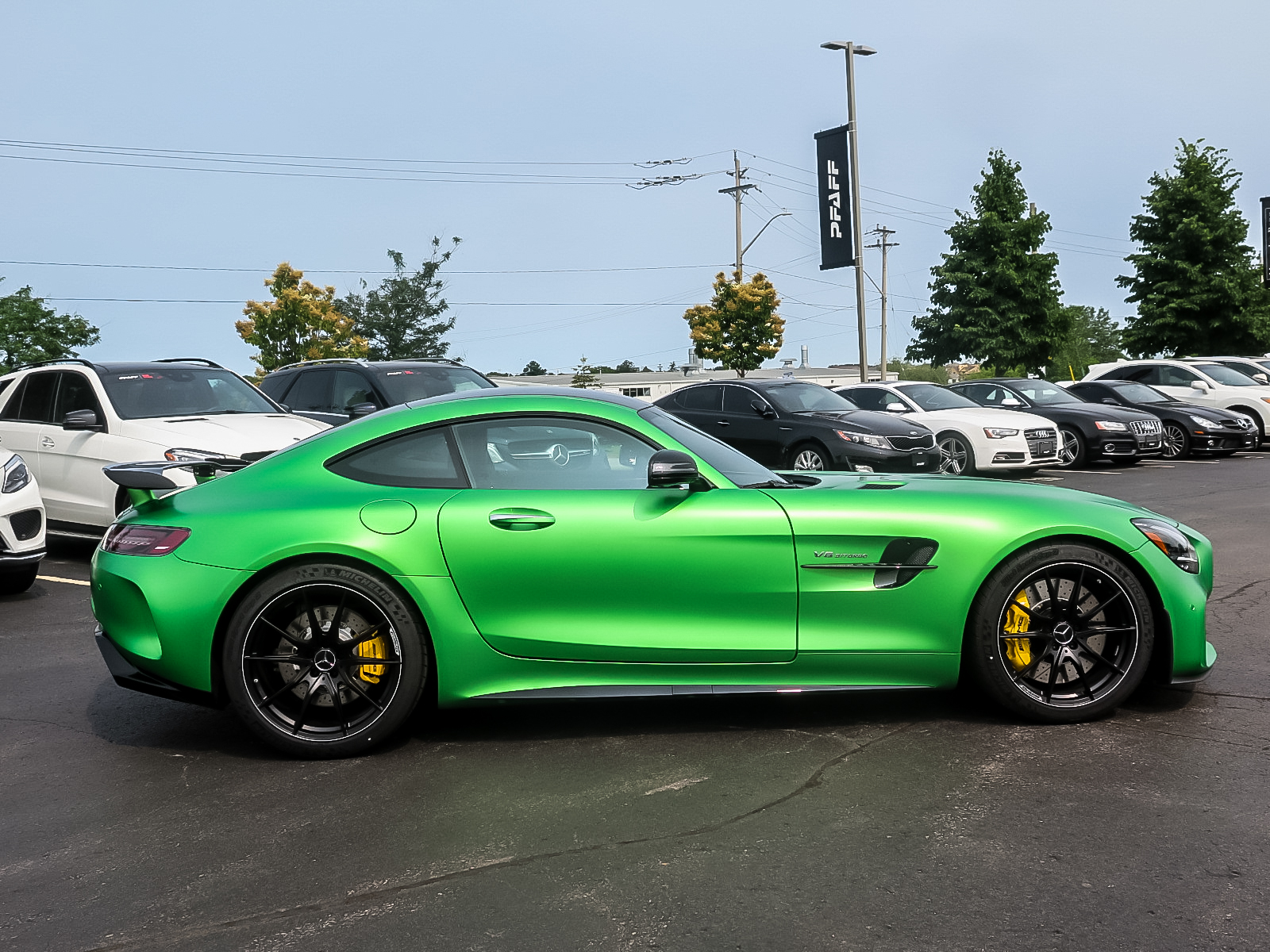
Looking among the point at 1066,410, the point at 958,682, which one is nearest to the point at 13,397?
the point at 958,682

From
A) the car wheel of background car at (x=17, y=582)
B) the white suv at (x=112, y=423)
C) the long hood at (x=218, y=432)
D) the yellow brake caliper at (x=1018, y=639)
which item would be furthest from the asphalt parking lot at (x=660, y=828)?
the white suv at (x=112, y=423)

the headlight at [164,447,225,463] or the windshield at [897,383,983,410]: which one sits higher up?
the windshield at [897,383,983,410]

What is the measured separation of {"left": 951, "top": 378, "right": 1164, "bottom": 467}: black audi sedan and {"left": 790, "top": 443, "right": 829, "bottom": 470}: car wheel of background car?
4928 millimetres

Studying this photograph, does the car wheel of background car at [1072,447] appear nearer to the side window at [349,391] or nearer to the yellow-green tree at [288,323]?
the side window at [349,391]

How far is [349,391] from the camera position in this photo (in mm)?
13789

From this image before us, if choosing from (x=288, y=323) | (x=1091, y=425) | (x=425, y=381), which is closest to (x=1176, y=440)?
(x=1091, y=425)

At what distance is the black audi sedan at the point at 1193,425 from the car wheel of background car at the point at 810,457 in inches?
326

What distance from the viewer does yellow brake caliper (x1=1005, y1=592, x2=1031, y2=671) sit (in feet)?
15.1

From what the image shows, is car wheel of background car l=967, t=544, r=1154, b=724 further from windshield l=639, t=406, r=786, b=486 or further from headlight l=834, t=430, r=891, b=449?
headlight l=834, t=430, r=891, b=449

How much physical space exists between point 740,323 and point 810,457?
31.3m

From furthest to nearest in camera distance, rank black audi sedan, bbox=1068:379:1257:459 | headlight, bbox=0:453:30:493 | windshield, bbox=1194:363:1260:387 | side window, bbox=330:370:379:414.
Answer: windshield, bbox=1194:363:1260:387, black audi sedan, bbox=1068:379:1257:459, side window, bbox=330:370:379:414, headlight, bbox=0:453:30:493

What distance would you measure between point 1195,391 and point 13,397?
20472mm

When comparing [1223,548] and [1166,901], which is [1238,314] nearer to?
[1223,548]

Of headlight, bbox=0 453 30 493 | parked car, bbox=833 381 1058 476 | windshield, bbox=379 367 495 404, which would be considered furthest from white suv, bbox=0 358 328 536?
parked car, bbox=833 381 1058 476
